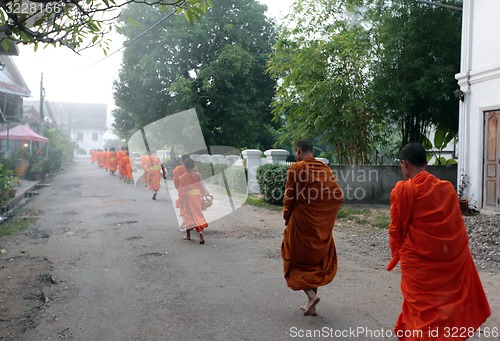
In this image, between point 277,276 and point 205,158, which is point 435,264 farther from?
point 205,158

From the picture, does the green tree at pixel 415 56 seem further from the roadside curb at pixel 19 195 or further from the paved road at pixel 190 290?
the roadside curb at pixel 19 195

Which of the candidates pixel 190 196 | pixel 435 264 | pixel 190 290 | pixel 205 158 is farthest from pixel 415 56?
pixel 205 158

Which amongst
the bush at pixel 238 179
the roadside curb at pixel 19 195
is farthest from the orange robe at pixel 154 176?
the roadside curb at pixel 19 195

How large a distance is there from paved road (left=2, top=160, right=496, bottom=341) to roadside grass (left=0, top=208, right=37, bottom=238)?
1.62ft

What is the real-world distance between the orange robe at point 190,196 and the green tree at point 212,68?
42.6 feet

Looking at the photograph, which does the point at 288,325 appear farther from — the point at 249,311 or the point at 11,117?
the point at 11,117

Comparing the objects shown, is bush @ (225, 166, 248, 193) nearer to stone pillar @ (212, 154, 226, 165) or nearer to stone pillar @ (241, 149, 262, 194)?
stone pillar @ (241, 149, 262, 194)

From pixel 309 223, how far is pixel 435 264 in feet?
4.77

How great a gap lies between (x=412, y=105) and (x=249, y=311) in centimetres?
971

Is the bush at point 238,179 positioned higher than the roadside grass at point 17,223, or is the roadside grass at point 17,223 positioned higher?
the bush at point 238,179

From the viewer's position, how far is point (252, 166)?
16031 millimetres

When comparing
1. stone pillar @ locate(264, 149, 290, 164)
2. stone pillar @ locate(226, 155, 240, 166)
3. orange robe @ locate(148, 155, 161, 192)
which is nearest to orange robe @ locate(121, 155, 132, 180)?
stone pillar @ locate(226, 155, 240, 166)

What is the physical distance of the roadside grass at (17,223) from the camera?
351 inches

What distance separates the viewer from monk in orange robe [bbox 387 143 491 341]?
10.4 feet
